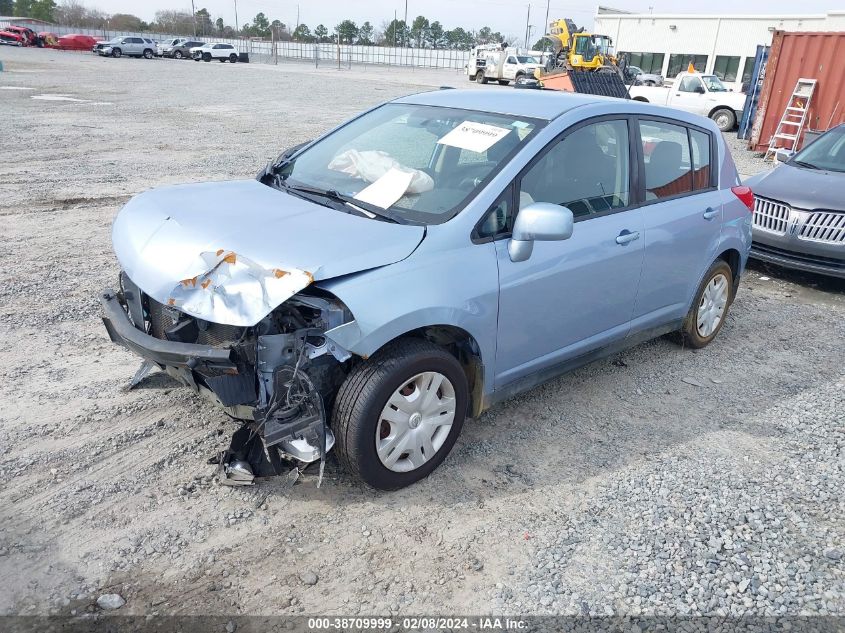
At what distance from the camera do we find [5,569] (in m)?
2.71

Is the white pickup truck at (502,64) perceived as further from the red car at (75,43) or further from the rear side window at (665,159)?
the rear side window at (665,159)

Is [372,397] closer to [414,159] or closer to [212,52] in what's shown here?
[414,159]

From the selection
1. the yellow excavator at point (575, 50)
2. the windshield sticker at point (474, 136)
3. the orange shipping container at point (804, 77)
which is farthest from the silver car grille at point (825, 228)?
the yellow excavator at point (575, 50)

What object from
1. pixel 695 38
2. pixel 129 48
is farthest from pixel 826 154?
pixel 129 48

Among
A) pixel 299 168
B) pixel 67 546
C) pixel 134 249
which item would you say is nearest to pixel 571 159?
pixel 299 168

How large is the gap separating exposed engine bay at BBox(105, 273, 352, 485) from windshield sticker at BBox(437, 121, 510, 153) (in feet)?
4.29

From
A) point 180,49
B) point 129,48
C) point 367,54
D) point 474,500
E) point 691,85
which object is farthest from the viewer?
point 367,54

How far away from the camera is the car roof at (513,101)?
Answer: 3795 mm

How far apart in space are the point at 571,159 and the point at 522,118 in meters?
0.36

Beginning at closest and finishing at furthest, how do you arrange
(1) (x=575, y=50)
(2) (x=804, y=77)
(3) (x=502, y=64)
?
(2) (x=804, y=77) → (1) (x=575, y=50) → (3) (x=502, y=64)

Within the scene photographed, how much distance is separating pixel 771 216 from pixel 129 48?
50.4 m

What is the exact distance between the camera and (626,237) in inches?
155

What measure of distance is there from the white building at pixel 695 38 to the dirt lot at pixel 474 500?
42.6 m

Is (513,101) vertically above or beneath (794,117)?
above
